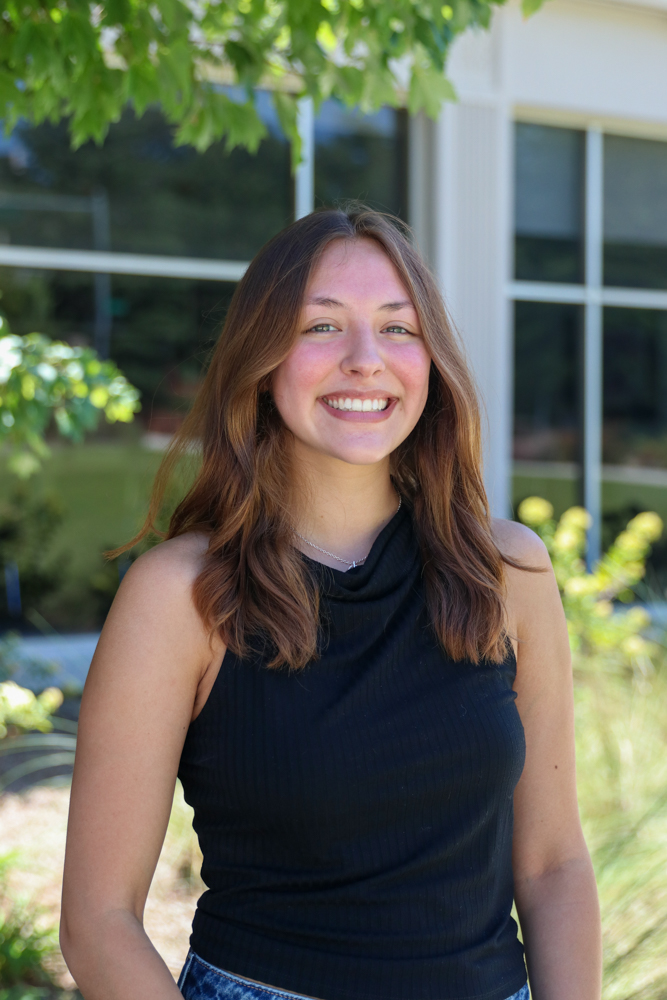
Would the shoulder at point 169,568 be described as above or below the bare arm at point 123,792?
above

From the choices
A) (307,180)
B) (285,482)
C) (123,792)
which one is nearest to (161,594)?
(123,792)

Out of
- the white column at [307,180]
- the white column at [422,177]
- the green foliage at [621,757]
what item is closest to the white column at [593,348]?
the white column at [422,177]

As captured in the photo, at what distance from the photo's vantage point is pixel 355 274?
1.78 meters

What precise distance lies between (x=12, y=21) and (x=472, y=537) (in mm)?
1919

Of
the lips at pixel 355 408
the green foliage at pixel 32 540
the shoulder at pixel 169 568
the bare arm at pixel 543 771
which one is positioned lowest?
the green foliage at pixel 32 540

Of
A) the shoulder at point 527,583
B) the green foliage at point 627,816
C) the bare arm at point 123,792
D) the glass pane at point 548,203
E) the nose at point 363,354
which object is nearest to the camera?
the bare arm at point 123,792

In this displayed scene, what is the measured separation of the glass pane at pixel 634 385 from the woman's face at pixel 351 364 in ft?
23.0

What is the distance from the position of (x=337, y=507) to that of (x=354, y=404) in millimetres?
240

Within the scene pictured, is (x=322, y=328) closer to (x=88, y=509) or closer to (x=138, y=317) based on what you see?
(x=138, y=317)

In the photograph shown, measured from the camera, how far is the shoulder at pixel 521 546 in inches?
73.6

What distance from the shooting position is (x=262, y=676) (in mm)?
1602

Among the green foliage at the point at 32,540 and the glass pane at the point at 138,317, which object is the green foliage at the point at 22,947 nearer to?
the green foliage at the point at 32,540

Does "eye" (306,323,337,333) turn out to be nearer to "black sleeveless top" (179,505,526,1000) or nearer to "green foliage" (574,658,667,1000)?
"black sleeveless top" (179,505,526,1000)

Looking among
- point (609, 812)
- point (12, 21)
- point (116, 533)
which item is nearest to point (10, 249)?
point (116, 533)
